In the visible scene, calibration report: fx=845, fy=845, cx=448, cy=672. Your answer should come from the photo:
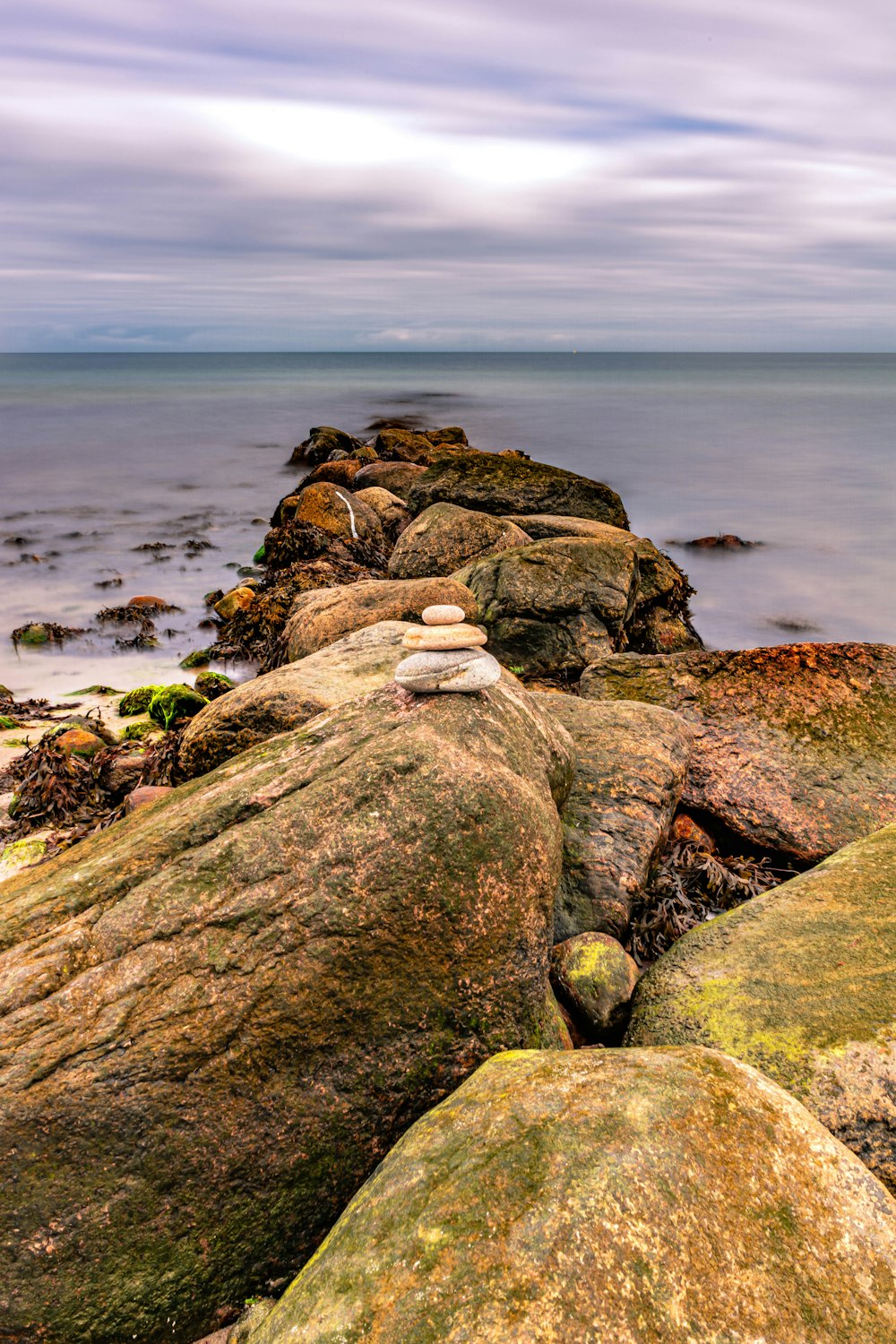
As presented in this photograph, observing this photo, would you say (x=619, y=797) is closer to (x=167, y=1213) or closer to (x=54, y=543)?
(x=167, y=1213)

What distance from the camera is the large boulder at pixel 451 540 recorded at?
9336mm

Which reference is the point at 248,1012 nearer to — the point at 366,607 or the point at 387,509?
the point at 366,607

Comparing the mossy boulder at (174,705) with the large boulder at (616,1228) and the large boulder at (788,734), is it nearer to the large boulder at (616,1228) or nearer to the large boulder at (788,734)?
the large boulder at (788,734)

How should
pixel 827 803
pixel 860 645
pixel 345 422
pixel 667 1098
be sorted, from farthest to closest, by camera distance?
pixel 345 422
pixel 860 645
pixel 827 803
pixel 667 1098

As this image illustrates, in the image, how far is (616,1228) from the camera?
78.5 inches

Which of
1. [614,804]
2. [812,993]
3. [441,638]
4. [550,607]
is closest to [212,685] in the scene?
[550,607]

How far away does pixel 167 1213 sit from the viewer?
2.53 meters

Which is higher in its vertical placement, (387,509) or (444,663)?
(444,663)

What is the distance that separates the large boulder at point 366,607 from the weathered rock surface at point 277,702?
153 cm

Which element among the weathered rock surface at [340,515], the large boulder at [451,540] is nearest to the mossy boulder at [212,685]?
the large boulder at [451,540]

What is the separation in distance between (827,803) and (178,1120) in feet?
12.7

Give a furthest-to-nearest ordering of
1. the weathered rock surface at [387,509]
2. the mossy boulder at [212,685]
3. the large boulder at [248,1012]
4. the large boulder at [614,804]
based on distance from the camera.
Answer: the weathered rock surface at [387,509] → the mossy boulder at [212,685] → the large boulder at [614,804] → the large boulder at [248,1012]

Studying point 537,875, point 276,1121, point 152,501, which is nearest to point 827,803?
point 537,875

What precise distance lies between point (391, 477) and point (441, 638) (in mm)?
14742
